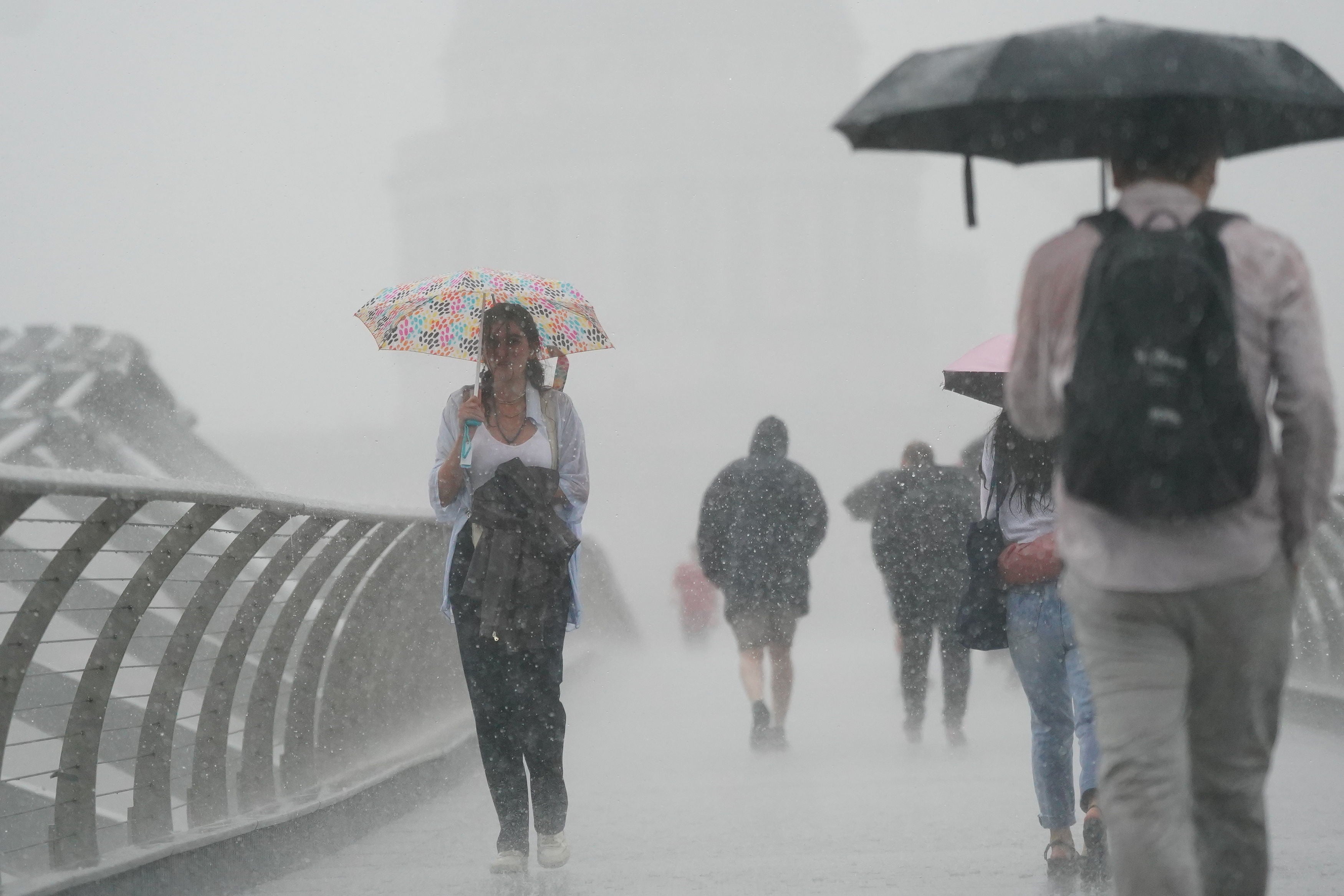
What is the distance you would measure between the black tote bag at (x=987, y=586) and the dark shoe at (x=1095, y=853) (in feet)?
1.69

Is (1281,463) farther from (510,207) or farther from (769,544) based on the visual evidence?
(510,207)

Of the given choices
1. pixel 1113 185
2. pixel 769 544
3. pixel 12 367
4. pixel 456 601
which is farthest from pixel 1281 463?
pixel 12 367

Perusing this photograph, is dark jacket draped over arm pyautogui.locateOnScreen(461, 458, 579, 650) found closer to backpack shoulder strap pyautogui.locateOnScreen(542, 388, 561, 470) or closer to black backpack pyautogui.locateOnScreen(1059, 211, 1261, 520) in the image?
backpack shoulder strap pyautogui.locateOnScreen(542, 388, 561, 470)

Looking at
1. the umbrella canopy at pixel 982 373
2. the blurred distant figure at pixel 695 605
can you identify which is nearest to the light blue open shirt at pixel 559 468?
the umbrella canopy at pixel 982 373

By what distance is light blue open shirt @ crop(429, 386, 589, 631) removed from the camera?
4855 mm

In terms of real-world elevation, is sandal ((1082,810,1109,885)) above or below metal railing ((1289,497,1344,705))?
above

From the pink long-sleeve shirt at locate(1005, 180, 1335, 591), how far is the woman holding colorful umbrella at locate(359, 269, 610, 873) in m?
2.25

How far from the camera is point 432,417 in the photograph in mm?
77625

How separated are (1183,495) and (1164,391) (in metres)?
0.15

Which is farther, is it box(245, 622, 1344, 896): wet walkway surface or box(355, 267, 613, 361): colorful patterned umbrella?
box(355, 267, 613, 361): colorful patterned umbrella

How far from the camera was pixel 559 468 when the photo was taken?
492cm

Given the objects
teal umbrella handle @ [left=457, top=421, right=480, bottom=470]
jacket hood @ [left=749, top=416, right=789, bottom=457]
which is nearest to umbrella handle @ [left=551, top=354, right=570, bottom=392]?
teal umbrella handle @ [left=457, top=421, right=480, bottom=470]

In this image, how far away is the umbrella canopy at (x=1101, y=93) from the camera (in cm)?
280

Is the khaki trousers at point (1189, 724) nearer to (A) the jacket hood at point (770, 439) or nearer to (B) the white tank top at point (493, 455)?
(B) the white tank top at point (493, 455)
